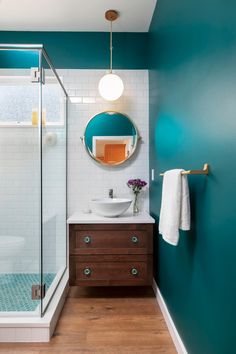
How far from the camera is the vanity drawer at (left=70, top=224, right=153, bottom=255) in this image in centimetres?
246

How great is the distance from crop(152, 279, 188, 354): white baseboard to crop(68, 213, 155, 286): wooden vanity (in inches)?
6.2

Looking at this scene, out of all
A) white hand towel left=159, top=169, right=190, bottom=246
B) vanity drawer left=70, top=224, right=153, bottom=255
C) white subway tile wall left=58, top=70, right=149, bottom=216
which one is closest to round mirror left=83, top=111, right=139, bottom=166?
white subway tile wall left=58, top=70, right=149, bottom=216

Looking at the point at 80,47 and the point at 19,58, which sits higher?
the point at 80,47

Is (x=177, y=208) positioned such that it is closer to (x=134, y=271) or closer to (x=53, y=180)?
(x=134, y=271)

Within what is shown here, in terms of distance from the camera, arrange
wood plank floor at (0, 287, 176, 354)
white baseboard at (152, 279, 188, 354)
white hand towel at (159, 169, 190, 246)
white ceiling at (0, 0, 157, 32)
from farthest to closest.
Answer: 1. white ceiling at (0, 0, 157, 32)
2. wood plank floor at (0, 287, 176, 354)
3. white baseboard at (152, 279, 188, 354)
4. white hand towel at (159, 169, 190, 246)

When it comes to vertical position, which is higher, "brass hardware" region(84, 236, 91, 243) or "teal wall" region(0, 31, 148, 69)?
"teal wall" region(0, 31, 148, 69)

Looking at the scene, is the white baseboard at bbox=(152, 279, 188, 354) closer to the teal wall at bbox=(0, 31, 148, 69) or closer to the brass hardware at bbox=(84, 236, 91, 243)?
the brass hardware at bbox=(84, 236, 91, 243)

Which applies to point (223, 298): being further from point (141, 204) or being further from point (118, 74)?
point (118, 74)

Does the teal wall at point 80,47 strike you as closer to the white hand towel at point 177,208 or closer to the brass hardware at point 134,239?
the brass hardware at point 134,239

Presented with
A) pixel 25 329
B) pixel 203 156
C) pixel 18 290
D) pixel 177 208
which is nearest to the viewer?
pixel 203 156

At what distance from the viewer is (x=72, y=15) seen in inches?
110

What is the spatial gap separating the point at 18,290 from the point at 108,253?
2.78 feet

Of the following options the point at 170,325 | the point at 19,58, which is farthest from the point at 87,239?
the point at 19,58

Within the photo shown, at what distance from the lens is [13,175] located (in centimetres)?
276
